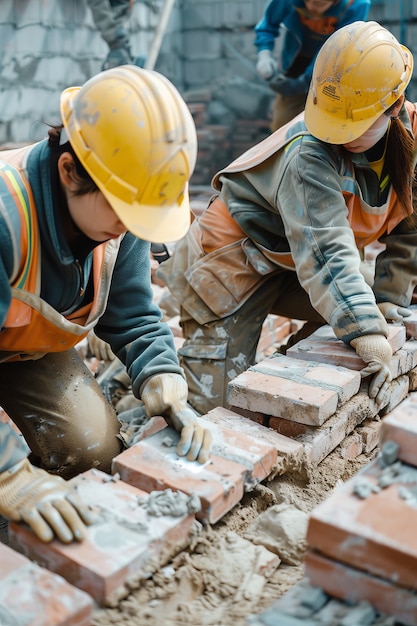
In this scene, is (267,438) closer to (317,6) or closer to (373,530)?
(373,530)

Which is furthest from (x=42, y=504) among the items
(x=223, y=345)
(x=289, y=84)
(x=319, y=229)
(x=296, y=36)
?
(x=289, y=84)

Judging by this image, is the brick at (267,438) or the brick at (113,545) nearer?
the brick at (113,545)

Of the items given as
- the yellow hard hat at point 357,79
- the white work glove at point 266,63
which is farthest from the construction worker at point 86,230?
the white work glove at point 266,63

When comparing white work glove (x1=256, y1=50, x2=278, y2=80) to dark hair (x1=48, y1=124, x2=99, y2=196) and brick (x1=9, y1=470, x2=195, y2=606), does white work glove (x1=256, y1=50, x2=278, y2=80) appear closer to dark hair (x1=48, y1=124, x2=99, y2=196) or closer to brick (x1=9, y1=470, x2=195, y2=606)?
dark hair (x1=48, y1=124, x2=99, y2=196)

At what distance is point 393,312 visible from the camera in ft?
11.8

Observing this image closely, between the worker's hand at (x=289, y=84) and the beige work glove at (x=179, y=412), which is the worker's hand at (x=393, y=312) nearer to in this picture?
the beige work glove at (x=179, y=412)

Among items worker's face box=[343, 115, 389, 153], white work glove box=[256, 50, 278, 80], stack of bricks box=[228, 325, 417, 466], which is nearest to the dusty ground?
stack of bricks box=[228, 325, 417, 466]

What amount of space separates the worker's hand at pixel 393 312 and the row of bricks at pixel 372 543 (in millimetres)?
1601

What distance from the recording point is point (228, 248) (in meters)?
3.75

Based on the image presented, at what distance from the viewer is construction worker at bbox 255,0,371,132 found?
5.92 meters

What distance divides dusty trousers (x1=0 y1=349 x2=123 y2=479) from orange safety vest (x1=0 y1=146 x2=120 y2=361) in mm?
230

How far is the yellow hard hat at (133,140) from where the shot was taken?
216 cm

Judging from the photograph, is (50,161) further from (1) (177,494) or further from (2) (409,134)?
(2) (409,134)

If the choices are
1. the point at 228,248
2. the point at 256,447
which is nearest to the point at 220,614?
the point at 256,447
